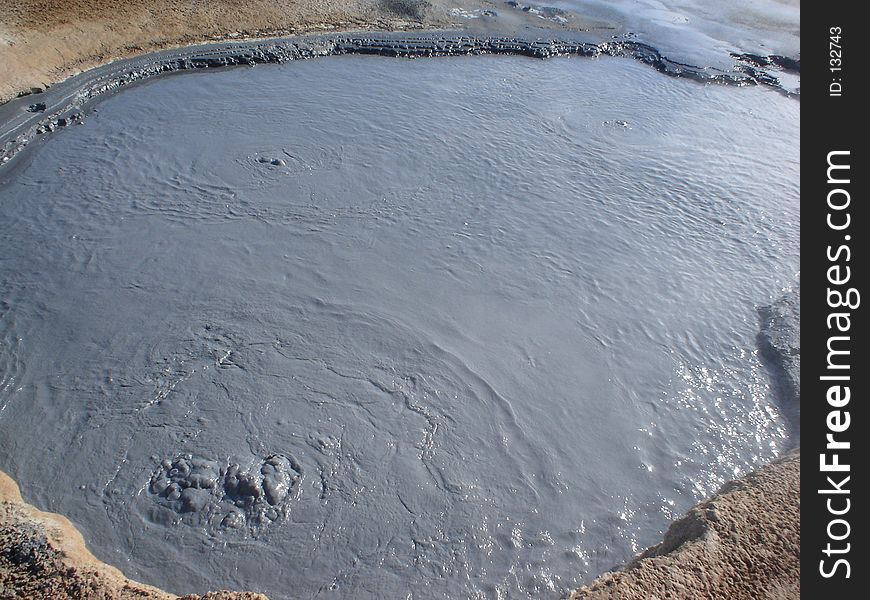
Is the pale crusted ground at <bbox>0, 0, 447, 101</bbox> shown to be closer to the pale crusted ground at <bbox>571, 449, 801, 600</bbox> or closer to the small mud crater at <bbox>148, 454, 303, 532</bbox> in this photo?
the small mud crater at <bbox>148, 454, 303, 532</bbox>

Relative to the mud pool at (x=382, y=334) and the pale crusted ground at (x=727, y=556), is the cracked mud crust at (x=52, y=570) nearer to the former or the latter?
the mud pool at (x=382, y=334)

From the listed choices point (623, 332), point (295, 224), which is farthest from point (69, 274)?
point (623, 332)

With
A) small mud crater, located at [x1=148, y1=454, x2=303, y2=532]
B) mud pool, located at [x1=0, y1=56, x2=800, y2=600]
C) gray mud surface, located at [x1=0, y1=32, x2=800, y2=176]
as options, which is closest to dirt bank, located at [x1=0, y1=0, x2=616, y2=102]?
gray mud surface, located at [x1=0, y1=32, x2=800, y2=176]

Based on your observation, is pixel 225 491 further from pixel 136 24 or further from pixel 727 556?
pixel 136 24

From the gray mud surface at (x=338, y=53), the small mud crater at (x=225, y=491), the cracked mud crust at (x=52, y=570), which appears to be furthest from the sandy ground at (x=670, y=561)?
the gray mud surface at (x=338, y=53)

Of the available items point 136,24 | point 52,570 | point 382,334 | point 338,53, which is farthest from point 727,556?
point 136,24
